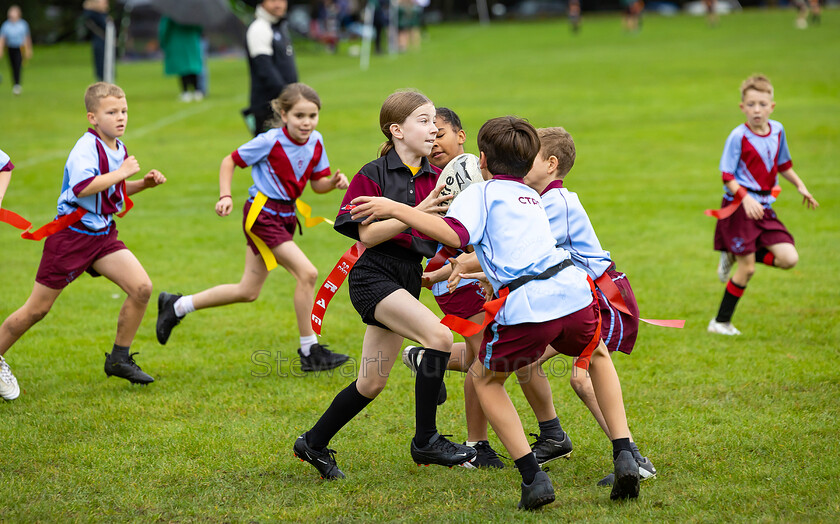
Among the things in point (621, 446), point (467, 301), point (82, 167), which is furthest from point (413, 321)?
point (82, 167)

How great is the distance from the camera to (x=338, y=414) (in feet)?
14.0

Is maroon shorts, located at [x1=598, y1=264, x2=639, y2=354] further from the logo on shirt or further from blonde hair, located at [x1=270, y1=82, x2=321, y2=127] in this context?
blonde hair, located at [x1=270, y1=82, x2=321, y2=127]

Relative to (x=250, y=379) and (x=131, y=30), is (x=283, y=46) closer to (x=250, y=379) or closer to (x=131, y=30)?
(x=250, y=379)

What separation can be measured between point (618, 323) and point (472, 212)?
1.04 m

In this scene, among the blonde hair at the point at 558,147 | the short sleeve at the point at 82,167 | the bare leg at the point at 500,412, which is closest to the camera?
the bare leg at the point at 500,412

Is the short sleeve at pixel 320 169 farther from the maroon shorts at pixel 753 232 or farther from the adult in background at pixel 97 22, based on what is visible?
the adult in background at pixel 97 22

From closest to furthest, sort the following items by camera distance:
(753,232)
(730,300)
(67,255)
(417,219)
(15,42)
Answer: (417,219) < (67,255) < (753,232) < (730,300) < (15,42)

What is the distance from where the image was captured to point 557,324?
376 cm

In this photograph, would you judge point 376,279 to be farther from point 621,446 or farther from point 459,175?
point 621,446

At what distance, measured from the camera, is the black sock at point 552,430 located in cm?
446

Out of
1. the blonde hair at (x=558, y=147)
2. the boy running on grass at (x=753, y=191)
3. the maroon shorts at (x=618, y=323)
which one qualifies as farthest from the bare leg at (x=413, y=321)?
the boy running on grass at (x=753, y=191)

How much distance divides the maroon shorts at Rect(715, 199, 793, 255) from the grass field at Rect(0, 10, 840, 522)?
689mm

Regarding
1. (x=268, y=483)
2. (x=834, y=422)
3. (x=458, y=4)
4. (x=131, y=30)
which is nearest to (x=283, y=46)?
(x=268, y=483)

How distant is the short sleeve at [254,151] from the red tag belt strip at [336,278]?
192 cm
